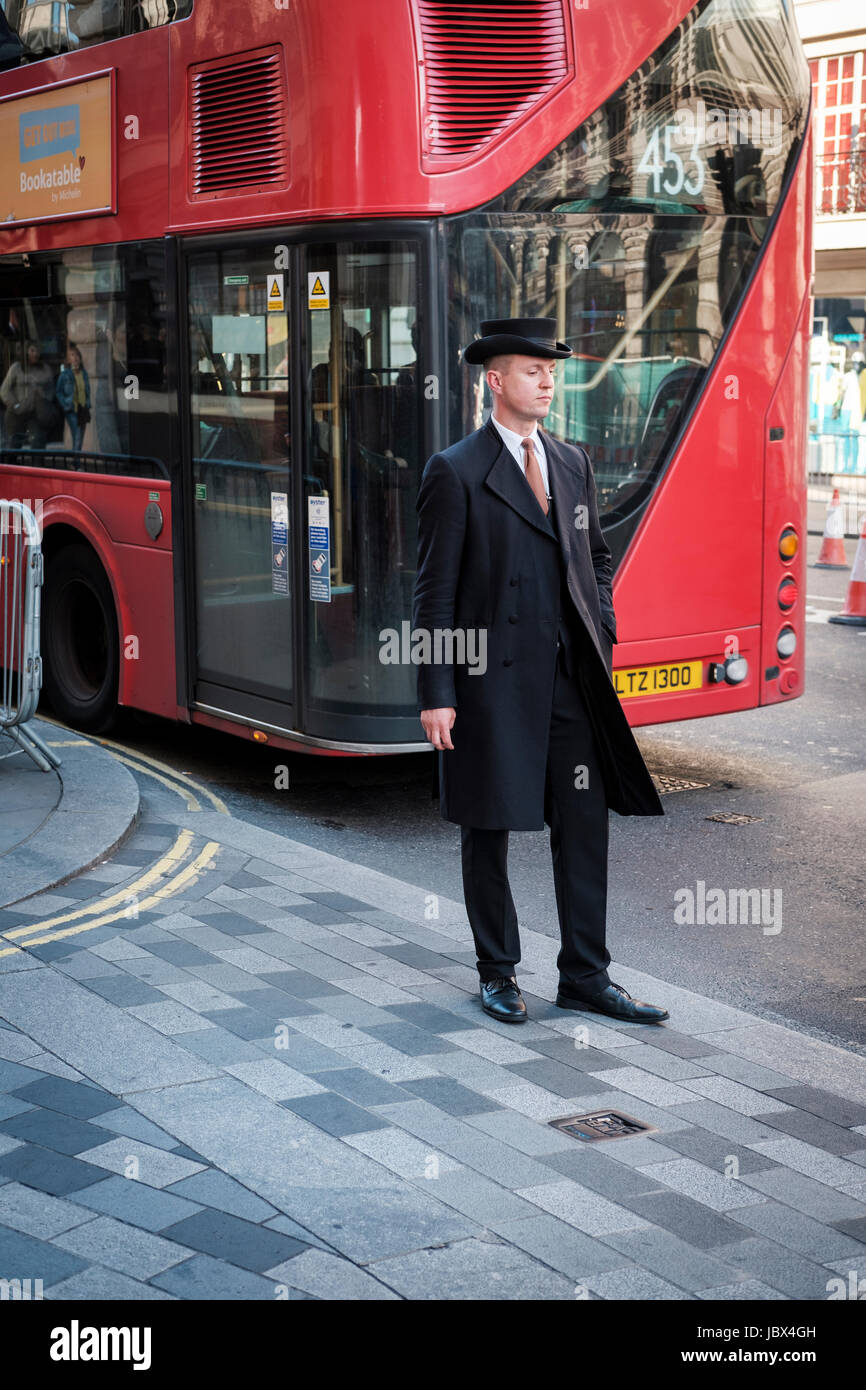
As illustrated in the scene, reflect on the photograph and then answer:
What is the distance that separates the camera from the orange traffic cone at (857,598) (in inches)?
536

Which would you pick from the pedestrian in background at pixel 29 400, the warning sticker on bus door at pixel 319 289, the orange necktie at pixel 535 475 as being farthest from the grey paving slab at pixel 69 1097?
the pedestrian in background at pixel 29 400

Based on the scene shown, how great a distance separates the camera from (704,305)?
25.0ft

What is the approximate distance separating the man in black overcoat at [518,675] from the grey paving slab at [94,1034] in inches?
38.4

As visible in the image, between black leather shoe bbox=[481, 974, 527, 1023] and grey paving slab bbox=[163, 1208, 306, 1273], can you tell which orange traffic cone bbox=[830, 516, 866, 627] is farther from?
grey paving slab bbox=[163, 1208, 306, 1273]

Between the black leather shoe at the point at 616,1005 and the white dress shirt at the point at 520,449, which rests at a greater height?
the white dress shirt at the point at 520,449

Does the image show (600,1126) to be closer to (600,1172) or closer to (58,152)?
(600,1172)

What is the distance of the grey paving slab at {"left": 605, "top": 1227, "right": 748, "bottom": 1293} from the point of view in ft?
11.2

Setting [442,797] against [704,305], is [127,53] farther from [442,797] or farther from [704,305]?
[442,797]

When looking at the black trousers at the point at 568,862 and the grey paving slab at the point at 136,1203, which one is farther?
the black trousers at the point at 568,862

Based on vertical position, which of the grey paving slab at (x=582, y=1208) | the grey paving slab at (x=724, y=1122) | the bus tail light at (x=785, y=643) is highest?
the bus tail light at (x=785, y=643)

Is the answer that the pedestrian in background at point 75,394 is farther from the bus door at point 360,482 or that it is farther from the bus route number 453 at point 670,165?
the bus route number 453 at point 670,165

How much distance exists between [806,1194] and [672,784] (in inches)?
180

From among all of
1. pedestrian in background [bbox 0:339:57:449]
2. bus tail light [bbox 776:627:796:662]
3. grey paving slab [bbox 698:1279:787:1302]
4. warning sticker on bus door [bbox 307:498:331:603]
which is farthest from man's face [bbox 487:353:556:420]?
pedestrian in background [bbox 0:339:57:449]

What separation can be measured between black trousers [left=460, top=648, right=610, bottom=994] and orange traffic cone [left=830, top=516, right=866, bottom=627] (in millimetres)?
9005
